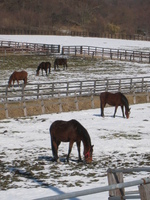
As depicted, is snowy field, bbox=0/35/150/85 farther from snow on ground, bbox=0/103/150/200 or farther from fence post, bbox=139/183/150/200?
fence post, bbox=139/183/150/200

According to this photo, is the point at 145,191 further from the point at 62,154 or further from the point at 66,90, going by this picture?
the point at 66,90

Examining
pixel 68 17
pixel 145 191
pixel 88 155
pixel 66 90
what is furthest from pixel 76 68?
pixel 68 17

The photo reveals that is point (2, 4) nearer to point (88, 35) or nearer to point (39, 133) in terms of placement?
point (88, 35)

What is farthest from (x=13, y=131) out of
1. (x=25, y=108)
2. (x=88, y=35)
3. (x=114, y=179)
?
(x=88, y=35)

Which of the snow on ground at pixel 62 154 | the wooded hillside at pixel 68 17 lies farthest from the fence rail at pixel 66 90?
the wooded hillside at pixel 68 17

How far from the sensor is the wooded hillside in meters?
118

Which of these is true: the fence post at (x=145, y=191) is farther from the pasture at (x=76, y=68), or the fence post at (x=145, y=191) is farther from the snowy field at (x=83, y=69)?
the snowy field at (x=83, y=69)

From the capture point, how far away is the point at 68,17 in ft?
Result: 414

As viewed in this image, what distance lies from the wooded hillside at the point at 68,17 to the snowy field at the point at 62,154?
275ft

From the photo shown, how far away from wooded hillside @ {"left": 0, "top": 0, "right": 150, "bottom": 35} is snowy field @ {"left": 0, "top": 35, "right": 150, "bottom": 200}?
8377 cm

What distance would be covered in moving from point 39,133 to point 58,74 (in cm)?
2081

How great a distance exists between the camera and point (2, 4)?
13400 centimetres

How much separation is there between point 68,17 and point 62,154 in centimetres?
11393

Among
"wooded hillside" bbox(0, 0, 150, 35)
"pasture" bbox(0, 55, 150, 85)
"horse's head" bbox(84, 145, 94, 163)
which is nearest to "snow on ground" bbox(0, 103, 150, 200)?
"horse's head" bbox(84, 145, 94, 163)
